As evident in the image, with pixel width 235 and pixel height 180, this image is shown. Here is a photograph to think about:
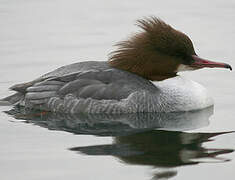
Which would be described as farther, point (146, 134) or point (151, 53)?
point (151, 53)

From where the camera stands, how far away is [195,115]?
37.1 feet

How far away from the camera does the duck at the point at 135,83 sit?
37.0ft

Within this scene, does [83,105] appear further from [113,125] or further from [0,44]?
[0,44]

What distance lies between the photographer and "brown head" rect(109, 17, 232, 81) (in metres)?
11.5

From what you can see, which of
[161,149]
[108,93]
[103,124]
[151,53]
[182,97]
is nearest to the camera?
[161,149]

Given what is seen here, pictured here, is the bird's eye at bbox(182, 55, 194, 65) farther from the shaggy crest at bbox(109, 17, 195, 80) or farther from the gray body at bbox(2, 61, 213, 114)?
the gray body at bbox(2, 61, 213, 114)

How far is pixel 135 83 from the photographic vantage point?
1127 cm

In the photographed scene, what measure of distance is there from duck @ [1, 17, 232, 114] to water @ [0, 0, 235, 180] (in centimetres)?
24

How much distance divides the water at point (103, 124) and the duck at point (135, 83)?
0.79ft

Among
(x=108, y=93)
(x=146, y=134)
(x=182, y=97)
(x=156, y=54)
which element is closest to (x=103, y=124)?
(x=108, y=93)

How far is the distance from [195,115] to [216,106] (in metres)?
0.54

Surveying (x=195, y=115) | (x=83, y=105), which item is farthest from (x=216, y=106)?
(x=83, y=105)

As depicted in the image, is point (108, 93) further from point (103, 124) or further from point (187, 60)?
point (187, 60)

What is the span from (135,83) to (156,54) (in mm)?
629
